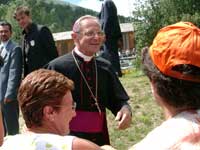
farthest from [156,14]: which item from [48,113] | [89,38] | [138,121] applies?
[48,113]

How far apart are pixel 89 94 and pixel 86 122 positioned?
242 millimetres

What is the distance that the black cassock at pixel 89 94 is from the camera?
4988mm

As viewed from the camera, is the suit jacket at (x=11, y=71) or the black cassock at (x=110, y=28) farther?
the black cassock at (x=110, y=28)

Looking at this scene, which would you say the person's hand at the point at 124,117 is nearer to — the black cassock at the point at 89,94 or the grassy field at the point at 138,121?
the black cassock at the point at 89,94

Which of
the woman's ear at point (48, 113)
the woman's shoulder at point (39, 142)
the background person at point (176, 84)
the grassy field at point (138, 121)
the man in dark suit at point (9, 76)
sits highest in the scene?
the background person at point (176, 84)

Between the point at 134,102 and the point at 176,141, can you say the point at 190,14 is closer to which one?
the point at 134,102

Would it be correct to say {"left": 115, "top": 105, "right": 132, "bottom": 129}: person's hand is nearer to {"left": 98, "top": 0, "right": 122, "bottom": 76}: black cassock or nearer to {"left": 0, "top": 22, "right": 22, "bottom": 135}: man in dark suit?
{"left": 0, "top": 22, "right": 22, "bottom": 135}: man in dark suit

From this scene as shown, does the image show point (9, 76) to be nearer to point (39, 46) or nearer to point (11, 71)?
point (11, 71)

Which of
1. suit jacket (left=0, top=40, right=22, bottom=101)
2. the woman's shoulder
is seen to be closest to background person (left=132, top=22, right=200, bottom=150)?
the woman's shoulder

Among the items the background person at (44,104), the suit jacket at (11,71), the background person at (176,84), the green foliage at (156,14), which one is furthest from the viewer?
the green foliage at (156,14)

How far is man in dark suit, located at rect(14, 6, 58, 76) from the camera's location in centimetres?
736

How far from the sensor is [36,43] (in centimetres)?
735

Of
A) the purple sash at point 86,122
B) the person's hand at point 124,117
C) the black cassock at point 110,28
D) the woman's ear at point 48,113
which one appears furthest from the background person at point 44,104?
the black cassock at point 110,28

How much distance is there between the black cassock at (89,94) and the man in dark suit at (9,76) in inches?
98.8
